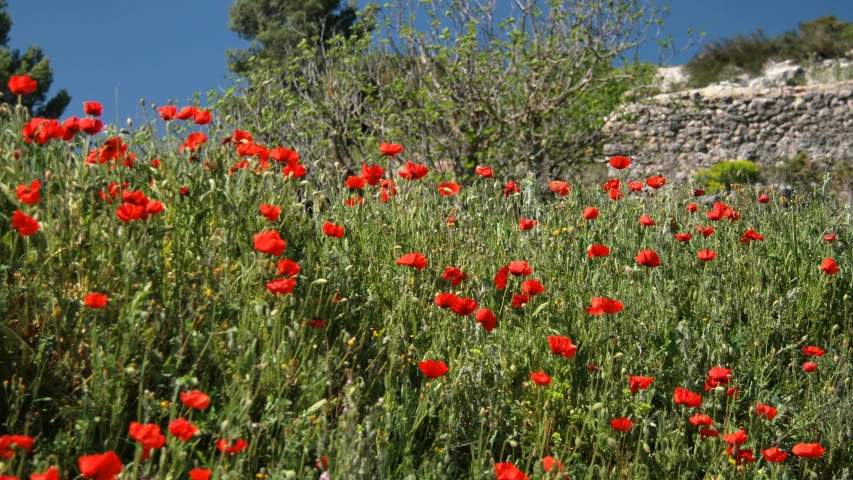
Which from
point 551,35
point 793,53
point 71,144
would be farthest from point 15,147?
point 793,53

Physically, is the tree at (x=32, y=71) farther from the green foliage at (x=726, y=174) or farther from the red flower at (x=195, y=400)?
the red flower at (x=195, y=400)

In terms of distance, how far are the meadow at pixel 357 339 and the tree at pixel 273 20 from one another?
93.0ft

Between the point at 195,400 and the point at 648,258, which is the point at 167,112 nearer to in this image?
the point at 195,400

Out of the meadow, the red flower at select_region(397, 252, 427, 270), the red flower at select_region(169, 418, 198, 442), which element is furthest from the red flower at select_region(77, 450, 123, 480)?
the red flower at select_region(397, 252, 427, 270)

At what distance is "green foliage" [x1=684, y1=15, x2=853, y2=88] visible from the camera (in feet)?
96.6

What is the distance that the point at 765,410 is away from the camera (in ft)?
9.20

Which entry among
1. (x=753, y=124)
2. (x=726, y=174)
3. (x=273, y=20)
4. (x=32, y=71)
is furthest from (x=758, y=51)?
(x=32, y=71)

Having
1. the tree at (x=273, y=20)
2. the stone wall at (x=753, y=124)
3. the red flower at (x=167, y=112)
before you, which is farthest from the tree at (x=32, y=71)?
the red flower at (x=167, y=112)

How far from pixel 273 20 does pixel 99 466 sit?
33758 millimetres

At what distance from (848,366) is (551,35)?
7947mm

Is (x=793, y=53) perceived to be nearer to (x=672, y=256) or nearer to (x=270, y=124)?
(x=270, y=124)

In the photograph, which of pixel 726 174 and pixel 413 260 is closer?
pixel 413 260

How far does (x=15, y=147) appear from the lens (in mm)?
3266

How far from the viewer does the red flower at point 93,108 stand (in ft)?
10.6
